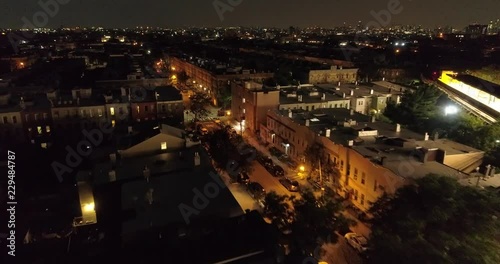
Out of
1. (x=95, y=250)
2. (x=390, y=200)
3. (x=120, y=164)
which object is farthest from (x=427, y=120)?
(x=95, y=250)

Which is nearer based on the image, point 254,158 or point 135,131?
point 135,131

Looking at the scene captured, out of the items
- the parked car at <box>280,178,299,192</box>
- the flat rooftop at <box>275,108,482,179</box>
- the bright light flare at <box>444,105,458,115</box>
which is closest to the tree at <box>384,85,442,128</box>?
the bright light flare at <box>444,105,458,115</box>

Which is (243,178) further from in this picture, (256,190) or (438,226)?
(438,226)

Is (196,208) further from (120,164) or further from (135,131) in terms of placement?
(135,131)

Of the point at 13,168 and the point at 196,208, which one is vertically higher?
the point at 196,208

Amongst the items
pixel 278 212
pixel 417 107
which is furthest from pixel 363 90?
pixel 278 212

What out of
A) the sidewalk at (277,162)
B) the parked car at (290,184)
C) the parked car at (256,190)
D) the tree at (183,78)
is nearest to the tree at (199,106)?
the sidewalk at (277,162)
